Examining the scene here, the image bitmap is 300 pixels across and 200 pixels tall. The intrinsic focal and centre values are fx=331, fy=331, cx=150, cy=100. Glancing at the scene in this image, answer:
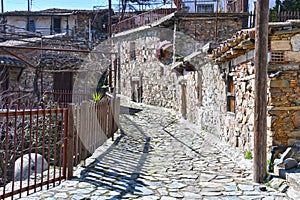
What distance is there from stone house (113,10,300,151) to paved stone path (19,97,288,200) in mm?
842

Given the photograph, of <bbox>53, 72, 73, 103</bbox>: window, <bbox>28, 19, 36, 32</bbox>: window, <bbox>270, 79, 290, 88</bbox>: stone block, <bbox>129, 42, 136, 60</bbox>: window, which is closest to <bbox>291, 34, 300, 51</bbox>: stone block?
<bbox>270, 79, 290, 88</bbox>: stone block

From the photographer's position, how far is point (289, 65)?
5391mm

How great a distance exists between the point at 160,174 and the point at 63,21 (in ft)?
74.2

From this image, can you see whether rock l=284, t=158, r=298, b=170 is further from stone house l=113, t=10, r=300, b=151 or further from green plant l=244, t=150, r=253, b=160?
green plant l=244, t=150, r=253, b=160

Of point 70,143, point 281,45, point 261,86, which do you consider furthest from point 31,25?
point 261,86

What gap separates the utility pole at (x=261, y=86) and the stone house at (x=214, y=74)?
1.76 feet

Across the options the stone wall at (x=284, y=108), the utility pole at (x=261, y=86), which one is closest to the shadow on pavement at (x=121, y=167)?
the utility pole at (x=261, y=86)

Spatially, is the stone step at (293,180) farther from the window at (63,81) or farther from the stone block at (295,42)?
the window at (63,81)

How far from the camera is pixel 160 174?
5.46 meters

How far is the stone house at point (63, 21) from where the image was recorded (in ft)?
82.8

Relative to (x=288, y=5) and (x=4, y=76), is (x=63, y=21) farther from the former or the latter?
(x=288, y=5)

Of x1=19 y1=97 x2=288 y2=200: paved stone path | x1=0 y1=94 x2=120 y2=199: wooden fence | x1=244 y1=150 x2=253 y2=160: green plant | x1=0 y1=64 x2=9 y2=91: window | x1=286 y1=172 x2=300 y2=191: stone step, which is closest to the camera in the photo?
x1=0 y1=94 x2=120 y2=199: wooden fence

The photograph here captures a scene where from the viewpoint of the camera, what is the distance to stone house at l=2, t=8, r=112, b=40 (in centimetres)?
2523

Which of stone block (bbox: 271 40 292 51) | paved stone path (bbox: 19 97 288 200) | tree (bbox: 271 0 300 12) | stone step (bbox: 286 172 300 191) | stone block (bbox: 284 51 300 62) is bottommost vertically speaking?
paved stone path (bbox: 19 97 288 200)
